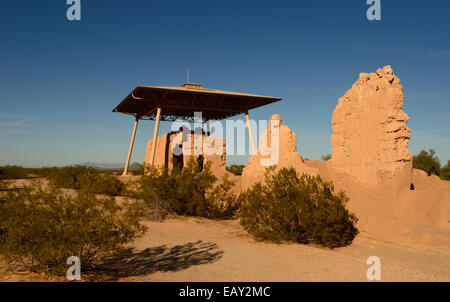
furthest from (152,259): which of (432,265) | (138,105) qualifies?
(138,105)

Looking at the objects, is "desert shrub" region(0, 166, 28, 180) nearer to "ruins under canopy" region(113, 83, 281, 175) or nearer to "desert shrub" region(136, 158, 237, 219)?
"ruins under canopy" region(113, 83, 281, 175)

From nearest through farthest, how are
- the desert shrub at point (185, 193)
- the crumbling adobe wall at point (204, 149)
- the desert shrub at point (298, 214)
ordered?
the desert shrub at point (298, 214) → the desert shrub at point (185, 193) → the crumbling adobe wall at point (204, 149)

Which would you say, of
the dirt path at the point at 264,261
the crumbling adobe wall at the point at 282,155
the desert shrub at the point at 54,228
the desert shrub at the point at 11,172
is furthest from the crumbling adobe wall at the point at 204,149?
the desert shrub at the point at 11,172

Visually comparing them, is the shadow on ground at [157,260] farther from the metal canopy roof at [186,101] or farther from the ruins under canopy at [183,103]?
the metal canopy roof at [186,101]

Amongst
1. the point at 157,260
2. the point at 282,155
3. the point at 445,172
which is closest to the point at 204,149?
the point at 282,155

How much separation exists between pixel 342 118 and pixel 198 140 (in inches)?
415

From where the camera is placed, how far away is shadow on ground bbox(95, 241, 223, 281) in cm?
648

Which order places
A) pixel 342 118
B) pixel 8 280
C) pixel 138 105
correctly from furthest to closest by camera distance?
pixel 138 105 < pixel 342 118 < pixel 8 280

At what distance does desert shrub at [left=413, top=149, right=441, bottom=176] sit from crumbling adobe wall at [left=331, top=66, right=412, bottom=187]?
2828 cm

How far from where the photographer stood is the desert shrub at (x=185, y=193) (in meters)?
13.6

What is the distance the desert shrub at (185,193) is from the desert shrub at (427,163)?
2935 cm

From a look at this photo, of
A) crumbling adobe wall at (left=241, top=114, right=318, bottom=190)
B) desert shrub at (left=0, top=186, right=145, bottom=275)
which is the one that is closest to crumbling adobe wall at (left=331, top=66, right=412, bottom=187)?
crumbling adobe wall at (left=241, top=114, right=318, bottom=190)
